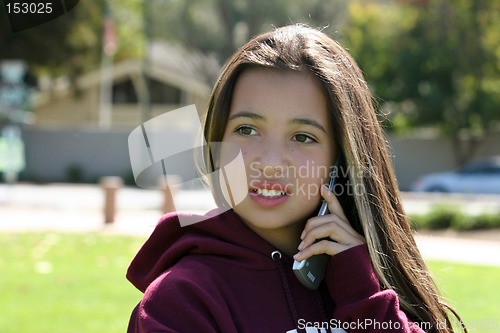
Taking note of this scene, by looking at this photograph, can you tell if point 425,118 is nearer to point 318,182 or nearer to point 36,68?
point 36,68

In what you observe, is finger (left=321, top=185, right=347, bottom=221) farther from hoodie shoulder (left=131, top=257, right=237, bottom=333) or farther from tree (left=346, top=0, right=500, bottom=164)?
Answer: tree (left=346, top=0, right=500, bottom=164)

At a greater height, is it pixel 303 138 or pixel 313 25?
pixel 303 138

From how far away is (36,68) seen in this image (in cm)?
3128

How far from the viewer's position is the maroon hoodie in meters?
1.58

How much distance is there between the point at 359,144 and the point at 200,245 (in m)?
0.45

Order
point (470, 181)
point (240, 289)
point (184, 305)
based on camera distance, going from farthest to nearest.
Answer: point (470, 181)
point (240, 289)
point (184, 305)

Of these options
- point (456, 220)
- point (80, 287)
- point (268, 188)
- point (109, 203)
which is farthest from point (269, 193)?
point (456, 220)

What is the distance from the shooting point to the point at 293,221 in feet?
6.05

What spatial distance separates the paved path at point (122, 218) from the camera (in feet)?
37.4

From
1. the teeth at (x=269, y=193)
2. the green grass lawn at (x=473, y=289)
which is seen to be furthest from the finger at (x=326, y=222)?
the green grass lawn at (x=473, y=289)

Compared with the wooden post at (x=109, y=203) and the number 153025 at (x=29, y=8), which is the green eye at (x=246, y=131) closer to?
the number 153025 at (x=29, y=8)

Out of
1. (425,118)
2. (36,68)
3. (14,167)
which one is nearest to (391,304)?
(14,167)

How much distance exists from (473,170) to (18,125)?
1569 cm

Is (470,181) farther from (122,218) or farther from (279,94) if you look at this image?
(279,94)
